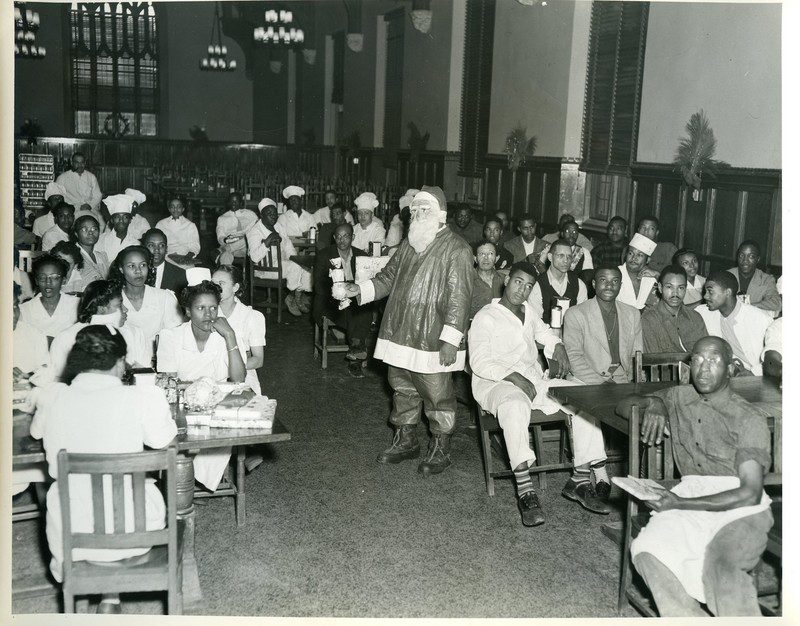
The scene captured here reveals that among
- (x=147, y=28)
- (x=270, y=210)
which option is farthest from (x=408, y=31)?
(x=147, y=28)

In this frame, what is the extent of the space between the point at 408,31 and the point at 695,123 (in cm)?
758

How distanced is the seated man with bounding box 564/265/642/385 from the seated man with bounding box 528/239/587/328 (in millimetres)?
799

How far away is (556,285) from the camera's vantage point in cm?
562

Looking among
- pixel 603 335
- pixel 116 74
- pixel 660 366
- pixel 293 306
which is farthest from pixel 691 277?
pixel 116 74

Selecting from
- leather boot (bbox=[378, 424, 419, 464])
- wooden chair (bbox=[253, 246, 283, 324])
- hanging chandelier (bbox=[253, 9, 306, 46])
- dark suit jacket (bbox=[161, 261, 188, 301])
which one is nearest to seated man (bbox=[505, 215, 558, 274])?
wooden chair (bbox=[253, 246, 283, 324])

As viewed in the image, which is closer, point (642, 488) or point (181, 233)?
point (642, 488)

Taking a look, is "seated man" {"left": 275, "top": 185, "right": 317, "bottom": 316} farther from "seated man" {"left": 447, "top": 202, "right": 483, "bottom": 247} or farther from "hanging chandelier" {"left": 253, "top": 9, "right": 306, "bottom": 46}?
"hanging chandelier" {"left": 253, "top": 9, "right": 306, "bottom": 46}

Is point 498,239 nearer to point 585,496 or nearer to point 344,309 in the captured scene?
point 344,309

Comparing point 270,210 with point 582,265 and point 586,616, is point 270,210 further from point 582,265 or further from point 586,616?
point 586,616

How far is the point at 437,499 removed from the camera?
4180 millimetres

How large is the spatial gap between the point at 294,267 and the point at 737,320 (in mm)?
4930

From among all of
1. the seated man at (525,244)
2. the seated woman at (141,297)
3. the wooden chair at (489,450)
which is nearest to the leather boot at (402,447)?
the wooden chair at (489,450)

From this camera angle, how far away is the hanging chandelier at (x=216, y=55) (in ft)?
58.1

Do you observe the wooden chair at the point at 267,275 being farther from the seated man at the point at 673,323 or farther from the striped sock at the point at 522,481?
the striped sock at the point at 522,481
